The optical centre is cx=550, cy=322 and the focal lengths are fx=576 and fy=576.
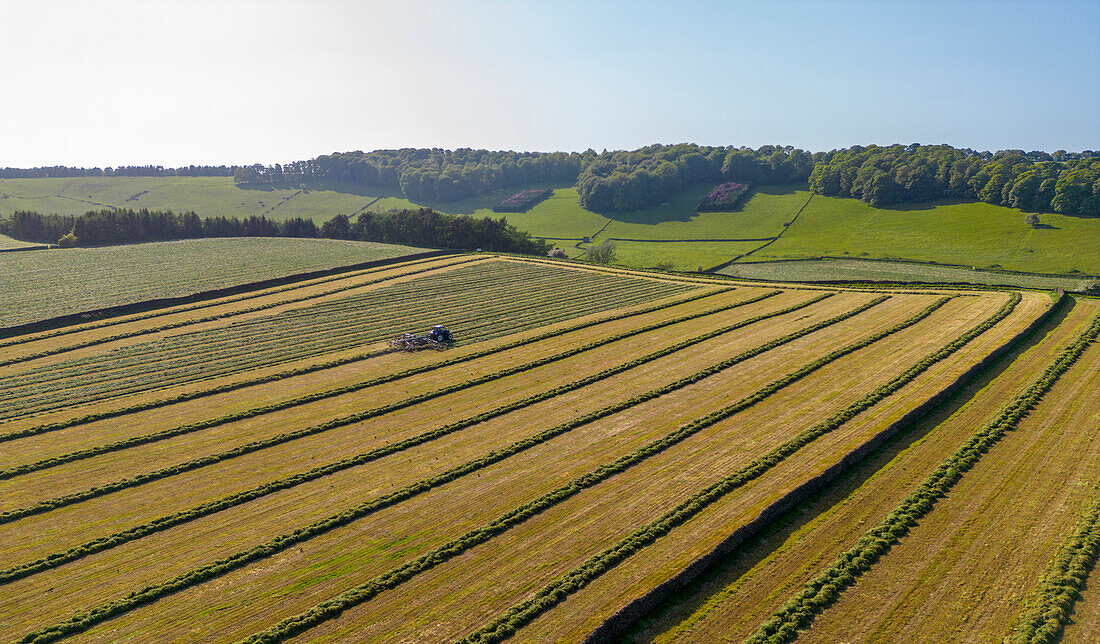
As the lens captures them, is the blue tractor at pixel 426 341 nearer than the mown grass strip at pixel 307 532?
No

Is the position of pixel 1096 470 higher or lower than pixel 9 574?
higher

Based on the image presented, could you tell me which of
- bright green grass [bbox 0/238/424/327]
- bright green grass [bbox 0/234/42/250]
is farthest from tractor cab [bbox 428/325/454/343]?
bright green grass [bbox 0/234/42/250]

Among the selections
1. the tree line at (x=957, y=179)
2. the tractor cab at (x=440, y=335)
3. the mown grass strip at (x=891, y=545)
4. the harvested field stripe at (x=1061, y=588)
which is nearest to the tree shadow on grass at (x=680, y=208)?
the tree line at (x=957, y=179)

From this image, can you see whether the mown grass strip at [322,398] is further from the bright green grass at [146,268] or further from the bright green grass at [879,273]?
the bright green grass at [879,273]

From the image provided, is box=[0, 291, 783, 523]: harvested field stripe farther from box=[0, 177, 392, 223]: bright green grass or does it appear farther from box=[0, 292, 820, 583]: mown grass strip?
box=[0, 177, 392, 223]: bright green grass

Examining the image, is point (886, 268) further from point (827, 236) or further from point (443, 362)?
point (443, 362)

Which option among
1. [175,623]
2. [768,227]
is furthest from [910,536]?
[768,227]
